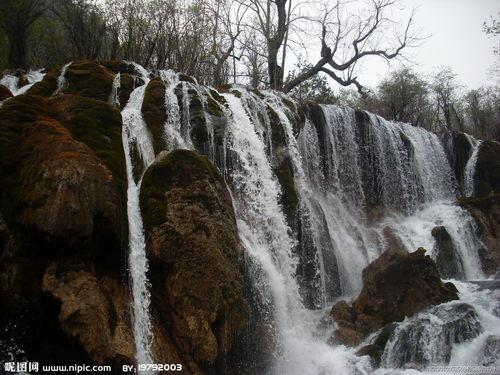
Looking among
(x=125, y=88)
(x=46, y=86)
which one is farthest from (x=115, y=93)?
(x=46, y=86)

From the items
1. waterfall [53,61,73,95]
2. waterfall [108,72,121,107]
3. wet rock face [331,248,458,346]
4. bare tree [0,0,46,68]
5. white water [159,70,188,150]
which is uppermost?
bare tree [0,0,46,68]

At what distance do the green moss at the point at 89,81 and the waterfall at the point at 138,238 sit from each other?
1.56 meters

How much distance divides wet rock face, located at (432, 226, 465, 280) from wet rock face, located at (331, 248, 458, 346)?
361cm

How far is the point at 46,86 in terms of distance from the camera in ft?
33.7

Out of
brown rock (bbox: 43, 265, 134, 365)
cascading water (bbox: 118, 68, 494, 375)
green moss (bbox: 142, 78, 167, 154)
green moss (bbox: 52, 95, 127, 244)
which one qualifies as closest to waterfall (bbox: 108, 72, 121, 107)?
cascading water (bbox: 118, 68, 494, 375)

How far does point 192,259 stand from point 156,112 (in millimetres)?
4008

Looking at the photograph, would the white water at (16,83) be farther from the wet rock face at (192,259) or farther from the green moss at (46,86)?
the wet rock face at (192,259)

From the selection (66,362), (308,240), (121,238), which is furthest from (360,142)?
(66,362)

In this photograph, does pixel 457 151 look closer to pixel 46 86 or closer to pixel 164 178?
pixel 164 178

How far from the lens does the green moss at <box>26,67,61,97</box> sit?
10.1m

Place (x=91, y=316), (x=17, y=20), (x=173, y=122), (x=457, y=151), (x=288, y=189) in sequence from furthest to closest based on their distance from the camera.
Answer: (x=457, y=151) < (x=17, y=20) < (x=288, y=189) < (x=173, y=122) < (x=91, y=316)

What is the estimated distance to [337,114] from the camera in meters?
15.7

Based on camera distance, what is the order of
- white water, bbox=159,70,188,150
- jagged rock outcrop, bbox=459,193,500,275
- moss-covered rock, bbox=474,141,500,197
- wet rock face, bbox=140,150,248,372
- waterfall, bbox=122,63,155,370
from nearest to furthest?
1. waterfall, bbox=122,63,155,370
2. wet rock face, bbox=140,150,248,372
3. white water, bbox=159,70,188,150
4. jagged rock outcrop, bbox=459,193,500,275
5. moss-covered rock, bbox=474,141,500,197

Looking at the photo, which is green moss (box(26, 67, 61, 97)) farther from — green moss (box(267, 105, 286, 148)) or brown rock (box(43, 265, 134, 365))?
brown rock (box(43, 265, 134, 365))
